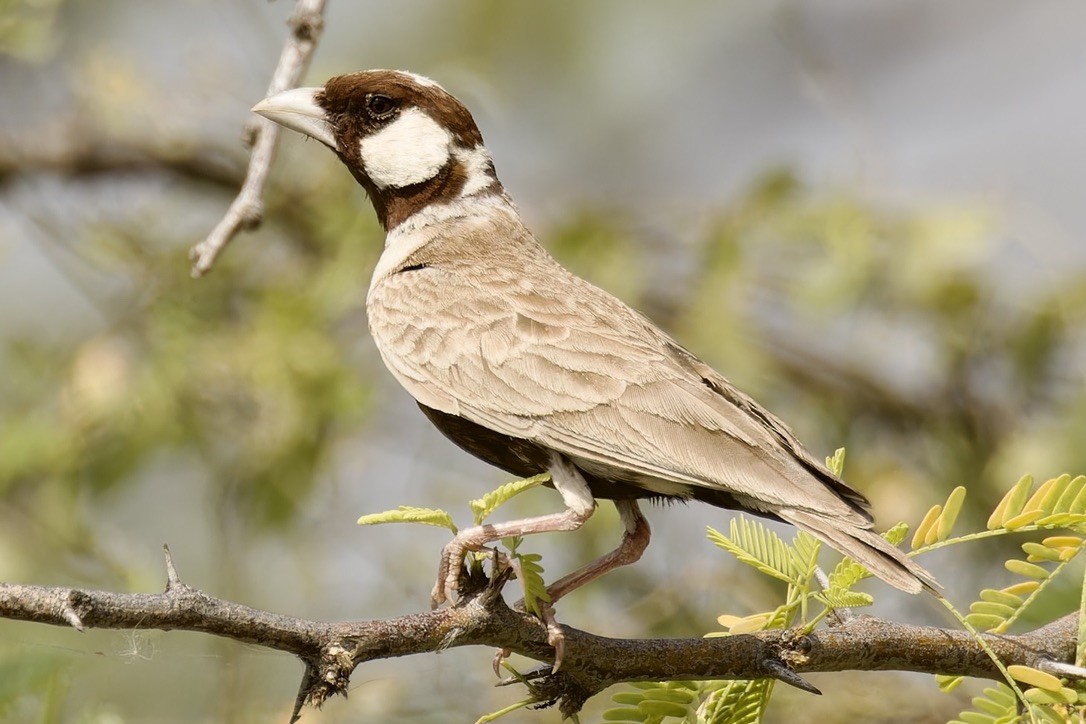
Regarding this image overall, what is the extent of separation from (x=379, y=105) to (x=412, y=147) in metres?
0.23

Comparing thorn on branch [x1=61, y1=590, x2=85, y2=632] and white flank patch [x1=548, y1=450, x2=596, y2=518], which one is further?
white flank patch [x1=548, y1=450, x2=596, y2=518]

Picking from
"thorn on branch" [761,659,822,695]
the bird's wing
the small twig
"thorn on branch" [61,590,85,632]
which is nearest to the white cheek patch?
the bird's wing

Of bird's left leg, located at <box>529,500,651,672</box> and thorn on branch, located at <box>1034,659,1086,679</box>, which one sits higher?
thorn on branch, located at <box>1034,659,1086,679</box>

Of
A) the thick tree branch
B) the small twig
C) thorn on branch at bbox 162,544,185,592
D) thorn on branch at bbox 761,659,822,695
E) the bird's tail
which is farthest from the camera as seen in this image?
the small twig

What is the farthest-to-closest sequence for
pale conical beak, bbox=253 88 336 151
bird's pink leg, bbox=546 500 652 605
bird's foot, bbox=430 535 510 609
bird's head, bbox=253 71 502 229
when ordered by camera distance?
1. bird's head, bbox=253 71 502 229
2. pale conical beak, bbox=253 88 336 151
3. bird's pink leg, bbox=546 500 652 605
4. bird's foot, bbox=430 535 510 609

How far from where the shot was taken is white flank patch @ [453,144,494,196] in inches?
226

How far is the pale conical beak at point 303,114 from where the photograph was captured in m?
5.41

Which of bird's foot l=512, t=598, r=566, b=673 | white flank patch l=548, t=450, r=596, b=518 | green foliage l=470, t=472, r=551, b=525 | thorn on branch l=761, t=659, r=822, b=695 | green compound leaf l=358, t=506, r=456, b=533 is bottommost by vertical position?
bird's foot l=512, t=598, r=566, b=673

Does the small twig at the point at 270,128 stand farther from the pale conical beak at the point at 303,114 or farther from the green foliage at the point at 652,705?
the green foliage at the point at 652,705

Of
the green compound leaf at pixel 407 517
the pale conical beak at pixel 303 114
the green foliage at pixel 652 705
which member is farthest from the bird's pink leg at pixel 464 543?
the pale conical beak at pixel 303 114

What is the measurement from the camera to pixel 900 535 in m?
3.60

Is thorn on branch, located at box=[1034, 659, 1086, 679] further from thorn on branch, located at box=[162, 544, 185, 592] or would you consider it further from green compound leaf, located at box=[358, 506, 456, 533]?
thorn on branch, located at box=[162, 544, 185, 592]

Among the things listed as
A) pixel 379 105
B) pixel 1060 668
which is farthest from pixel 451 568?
pixel 379 105

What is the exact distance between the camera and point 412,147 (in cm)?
566
